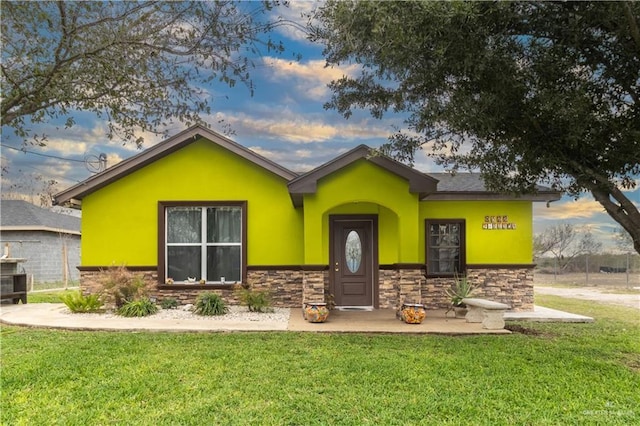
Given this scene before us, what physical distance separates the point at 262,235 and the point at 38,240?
1602 cm

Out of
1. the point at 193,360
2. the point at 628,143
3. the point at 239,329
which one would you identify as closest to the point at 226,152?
the point at 239,329

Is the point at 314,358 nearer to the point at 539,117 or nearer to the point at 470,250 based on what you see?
the point at 539,117

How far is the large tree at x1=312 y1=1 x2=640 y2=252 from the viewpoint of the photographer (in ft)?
20.6

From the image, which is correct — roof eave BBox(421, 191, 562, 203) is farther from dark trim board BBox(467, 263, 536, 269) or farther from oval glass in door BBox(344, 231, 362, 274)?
oval glass in door BBox(344, 231, 362, 274)

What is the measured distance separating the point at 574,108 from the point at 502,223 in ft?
20.2

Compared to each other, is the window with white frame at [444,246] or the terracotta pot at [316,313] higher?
the window with white frame at [444,246]

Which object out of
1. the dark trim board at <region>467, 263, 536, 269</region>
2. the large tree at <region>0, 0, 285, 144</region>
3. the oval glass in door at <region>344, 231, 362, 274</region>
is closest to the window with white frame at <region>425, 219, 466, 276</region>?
the dark trim board at <region>467, 263, 536, 269</region>

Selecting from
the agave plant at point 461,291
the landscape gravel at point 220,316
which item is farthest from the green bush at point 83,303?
the agave plant at point 461,291

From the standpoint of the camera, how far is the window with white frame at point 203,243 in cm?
1221

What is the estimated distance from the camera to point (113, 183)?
12195 millimetres

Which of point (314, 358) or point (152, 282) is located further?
point (152, 282)

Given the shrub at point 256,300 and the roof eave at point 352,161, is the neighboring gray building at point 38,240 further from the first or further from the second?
the roof eave at point 352,161

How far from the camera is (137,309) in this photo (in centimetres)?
1031

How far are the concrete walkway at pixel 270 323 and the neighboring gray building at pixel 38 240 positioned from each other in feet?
39.5
